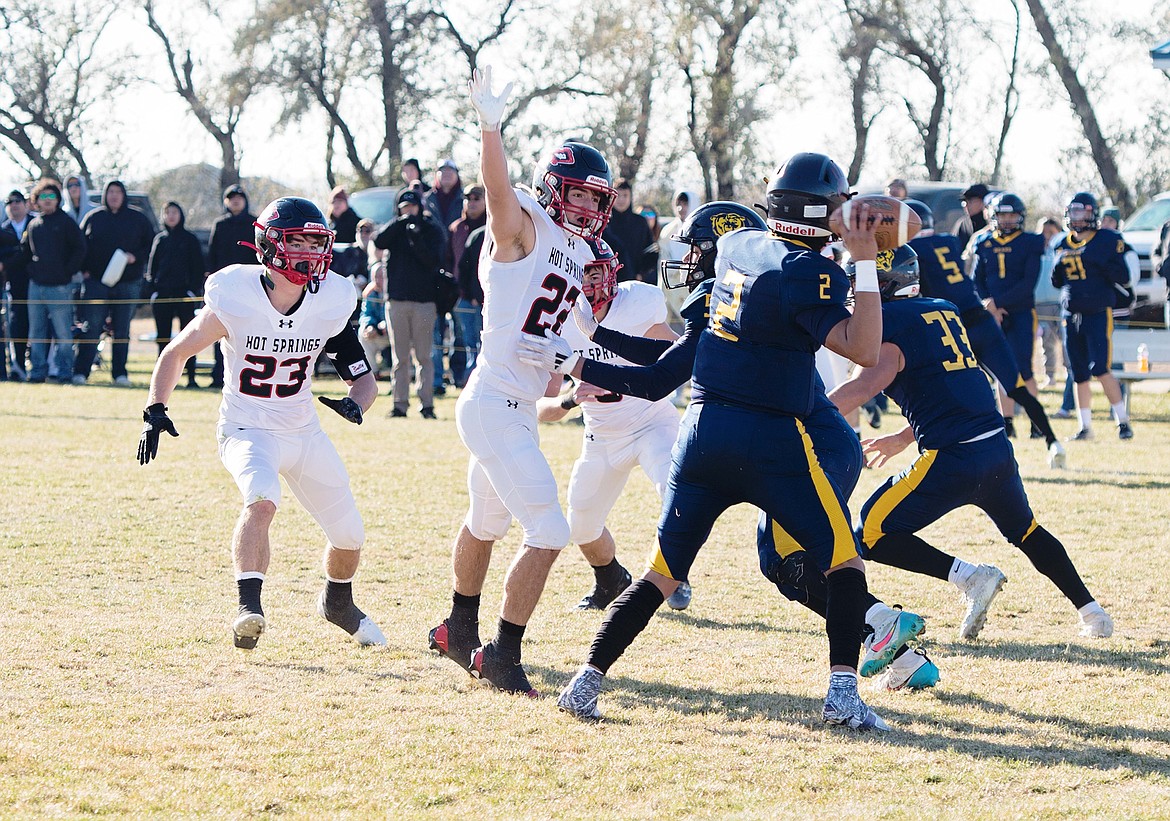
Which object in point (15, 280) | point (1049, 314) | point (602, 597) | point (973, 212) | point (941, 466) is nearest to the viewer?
point (941, 466)

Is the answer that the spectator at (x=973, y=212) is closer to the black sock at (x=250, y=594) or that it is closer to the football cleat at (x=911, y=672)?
the football cleat at (x=911, y=672)

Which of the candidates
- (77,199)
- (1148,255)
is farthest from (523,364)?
(1148,255)

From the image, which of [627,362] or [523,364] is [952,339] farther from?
[523,364]

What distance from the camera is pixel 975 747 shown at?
4.39 m

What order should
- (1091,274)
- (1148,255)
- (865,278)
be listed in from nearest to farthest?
(865,278) < (1091,274) < (1148,255)

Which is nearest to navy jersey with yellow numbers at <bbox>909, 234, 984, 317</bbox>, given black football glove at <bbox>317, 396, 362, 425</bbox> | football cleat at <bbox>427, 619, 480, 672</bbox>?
black football glove at <bbox>317, 396, 362, 425</bbox>

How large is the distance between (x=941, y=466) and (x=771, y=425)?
55.7 inches

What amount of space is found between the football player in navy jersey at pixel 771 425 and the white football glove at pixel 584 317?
0.66 meters

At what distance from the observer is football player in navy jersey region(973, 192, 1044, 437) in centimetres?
1215

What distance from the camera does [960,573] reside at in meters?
5.70

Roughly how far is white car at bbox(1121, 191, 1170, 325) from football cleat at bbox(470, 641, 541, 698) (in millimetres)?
13983

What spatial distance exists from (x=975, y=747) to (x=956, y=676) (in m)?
0.87

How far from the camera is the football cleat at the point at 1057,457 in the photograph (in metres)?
10.5

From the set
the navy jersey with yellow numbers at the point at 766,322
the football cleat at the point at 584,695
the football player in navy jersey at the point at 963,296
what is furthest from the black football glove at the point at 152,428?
the football player in navy jersey at the point at 963,296
